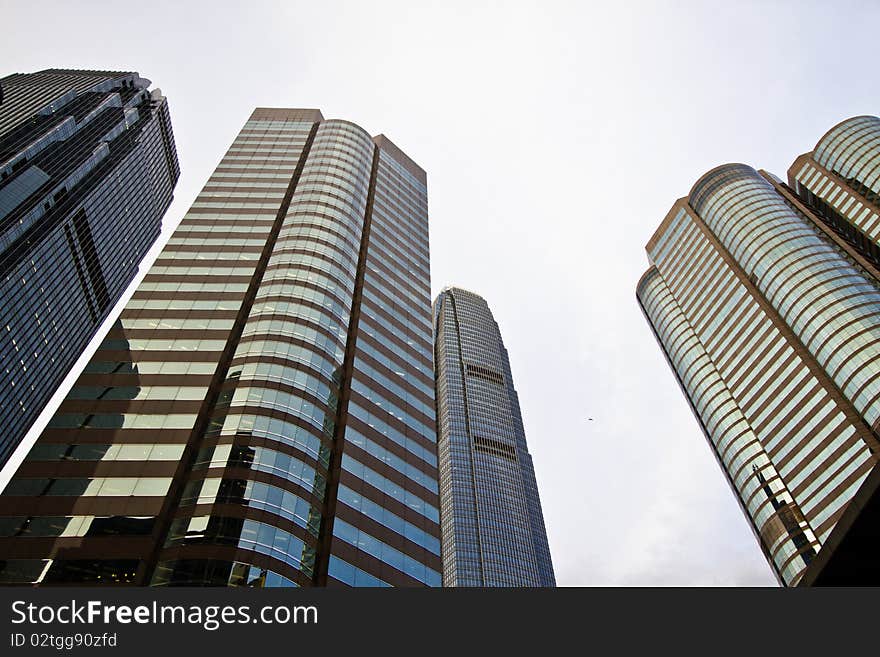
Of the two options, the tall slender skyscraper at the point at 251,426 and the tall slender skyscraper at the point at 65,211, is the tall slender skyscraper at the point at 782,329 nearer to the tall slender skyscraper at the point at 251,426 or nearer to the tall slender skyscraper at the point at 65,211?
the tall slender skyscraper at the point at 251,426

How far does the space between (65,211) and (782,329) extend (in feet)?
453

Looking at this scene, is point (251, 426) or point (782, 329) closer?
point (251, 426)

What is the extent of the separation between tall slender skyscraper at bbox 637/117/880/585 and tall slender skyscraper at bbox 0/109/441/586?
181 feet

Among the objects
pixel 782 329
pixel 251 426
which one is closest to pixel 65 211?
pixel 251 426

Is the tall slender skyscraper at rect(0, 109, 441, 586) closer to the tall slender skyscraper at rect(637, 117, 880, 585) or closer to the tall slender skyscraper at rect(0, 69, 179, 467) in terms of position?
the tall slender skyscraper at rect(637, 117, 880, 585)

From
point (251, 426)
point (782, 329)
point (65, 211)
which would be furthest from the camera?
point (65, 211)

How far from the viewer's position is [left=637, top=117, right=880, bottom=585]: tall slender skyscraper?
8225 centimetres

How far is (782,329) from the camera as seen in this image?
95812 millimetres

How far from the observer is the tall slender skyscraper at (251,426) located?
135ft

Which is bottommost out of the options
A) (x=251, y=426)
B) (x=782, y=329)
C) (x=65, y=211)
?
(x=251, y=426)

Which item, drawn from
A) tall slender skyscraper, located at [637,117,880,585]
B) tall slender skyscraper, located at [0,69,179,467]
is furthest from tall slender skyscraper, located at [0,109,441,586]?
tall slender skyscraper, located at [0,69,179,467]

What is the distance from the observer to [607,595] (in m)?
16.8

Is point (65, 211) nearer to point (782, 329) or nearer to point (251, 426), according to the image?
point (251, 426)

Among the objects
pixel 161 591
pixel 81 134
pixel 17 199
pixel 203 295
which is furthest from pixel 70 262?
pixel 161 591
